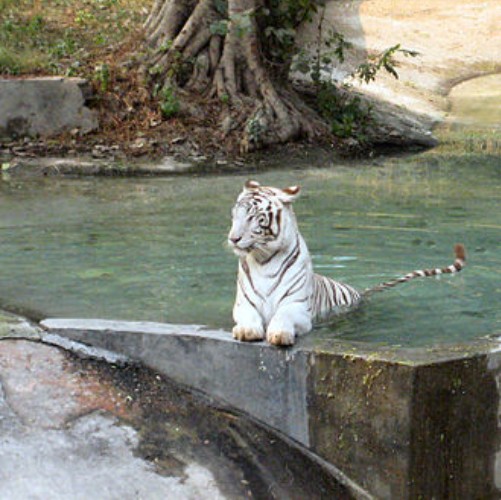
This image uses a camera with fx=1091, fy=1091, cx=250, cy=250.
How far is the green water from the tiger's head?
28.7 inches

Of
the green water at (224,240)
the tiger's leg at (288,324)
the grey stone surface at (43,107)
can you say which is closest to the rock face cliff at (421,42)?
the green water at (224,240)

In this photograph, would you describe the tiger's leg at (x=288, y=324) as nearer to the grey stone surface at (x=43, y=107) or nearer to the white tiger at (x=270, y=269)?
the white tiger at (x=270, y=269)

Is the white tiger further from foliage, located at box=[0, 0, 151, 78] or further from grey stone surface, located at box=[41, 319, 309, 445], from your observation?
foliage, located at box=[0, 0, 151, 78]

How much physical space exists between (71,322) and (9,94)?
7.56 m

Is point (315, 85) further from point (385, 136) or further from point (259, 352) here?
point (259, 352)

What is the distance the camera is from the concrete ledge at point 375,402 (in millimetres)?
5480

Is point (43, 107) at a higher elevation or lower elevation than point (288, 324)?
higher

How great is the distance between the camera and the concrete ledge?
5.48 m

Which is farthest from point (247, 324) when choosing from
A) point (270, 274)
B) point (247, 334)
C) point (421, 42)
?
point (421, 42)

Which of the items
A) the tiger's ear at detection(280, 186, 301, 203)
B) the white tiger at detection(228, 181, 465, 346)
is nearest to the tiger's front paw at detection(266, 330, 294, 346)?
the white tiger at detection(228, 181, 465, 346)

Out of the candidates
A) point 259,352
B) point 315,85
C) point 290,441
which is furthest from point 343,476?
point 315,85

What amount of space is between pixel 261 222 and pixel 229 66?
858cm

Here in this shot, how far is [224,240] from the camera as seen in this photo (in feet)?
30.5

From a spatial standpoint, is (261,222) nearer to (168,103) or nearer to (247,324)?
(247,324)
